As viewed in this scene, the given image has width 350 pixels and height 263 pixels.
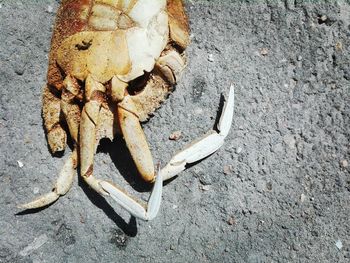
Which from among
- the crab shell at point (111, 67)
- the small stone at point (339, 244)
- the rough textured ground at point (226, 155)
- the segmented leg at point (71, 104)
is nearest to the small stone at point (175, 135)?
the rough textured ground at point (226, 155)

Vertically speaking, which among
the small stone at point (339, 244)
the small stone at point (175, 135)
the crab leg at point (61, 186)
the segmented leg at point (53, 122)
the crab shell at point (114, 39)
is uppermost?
the crab shell at point (114, 39)

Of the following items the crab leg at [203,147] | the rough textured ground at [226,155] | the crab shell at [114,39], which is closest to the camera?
the crab shell at [114,39]

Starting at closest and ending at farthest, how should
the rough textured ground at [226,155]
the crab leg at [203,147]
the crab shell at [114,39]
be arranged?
the crab shell at [114,39] < the crab leg at [203,147] < the rough textured ground at [226,155]

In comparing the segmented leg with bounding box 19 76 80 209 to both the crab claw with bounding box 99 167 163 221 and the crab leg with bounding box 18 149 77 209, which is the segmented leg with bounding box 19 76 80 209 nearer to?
the crab leg with bounding box 18 149 77 209

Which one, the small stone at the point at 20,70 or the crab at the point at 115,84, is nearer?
the crab at the point at 115,84

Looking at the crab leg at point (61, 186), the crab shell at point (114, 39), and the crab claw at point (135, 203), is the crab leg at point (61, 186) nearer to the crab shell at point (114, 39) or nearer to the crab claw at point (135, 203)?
the crab claw at point (135, 203)

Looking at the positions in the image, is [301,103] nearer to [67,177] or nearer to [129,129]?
[129,129]

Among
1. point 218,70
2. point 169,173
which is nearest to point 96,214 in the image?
point 169,173
